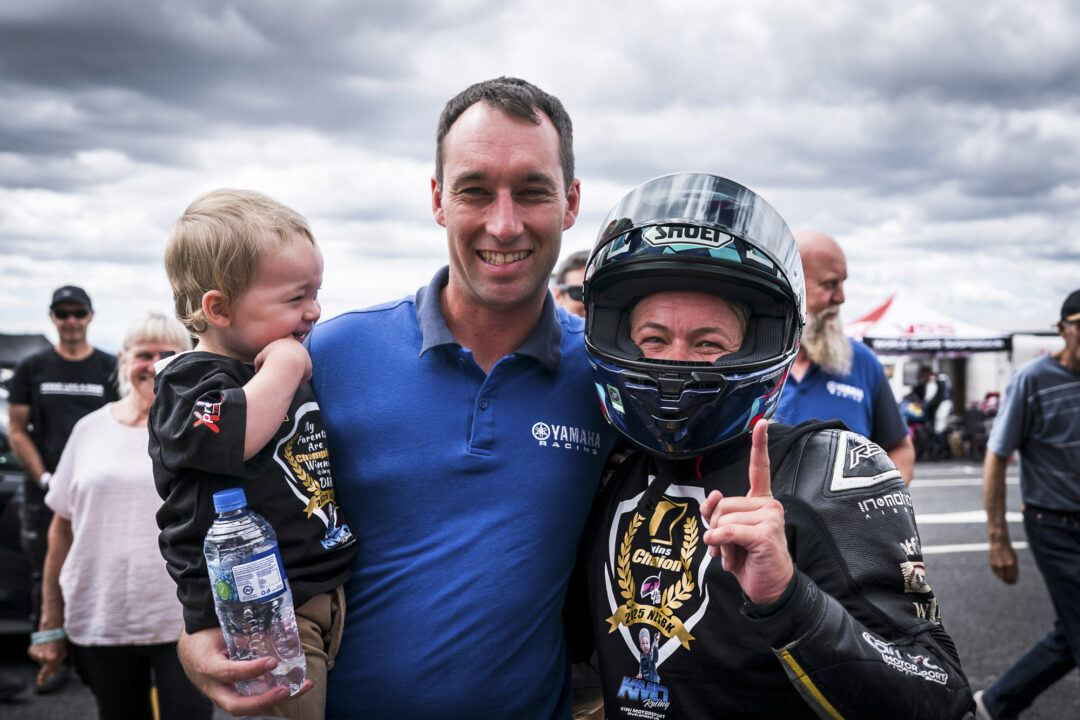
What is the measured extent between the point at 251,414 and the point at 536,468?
697 millimetres

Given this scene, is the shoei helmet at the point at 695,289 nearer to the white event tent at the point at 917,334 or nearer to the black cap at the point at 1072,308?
the black cap at the point at 1072,308

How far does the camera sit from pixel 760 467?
5.01ft

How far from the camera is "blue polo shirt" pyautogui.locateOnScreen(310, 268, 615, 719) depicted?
1.96m

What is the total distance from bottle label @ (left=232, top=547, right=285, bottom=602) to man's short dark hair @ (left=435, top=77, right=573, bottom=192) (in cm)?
117

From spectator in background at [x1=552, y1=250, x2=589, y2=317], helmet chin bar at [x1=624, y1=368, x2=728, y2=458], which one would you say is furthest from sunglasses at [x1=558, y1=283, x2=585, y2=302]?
helmet chin bar at [x1=624, y1=368, x2=728, y2=458]

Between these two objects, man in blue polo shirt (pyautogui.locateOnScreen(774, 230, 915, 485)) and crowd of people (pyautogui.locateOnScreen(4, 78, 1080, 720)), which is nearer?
crowd of people (pyautogui.locateOnScreen(4, 78, 1080, 720))

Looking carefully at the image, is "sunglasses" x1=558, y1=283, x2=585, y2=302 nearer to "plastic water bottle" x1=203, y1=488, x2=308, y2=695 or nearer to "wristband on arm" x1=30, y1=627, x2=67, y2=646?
"wristband on arm" x1=30, y1=627, x2=67, y2=646

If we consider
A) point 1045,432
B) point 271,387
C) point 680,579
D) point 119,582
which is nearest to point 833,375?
point 1045,432

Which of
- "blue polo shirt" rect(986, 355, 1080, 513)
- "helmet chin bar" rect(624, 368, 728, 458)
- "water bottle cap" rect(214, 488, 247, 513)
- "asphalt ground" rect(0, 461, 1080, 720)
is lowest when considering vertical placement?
"asphalt ground" rect(0, 461, 1080, 720)

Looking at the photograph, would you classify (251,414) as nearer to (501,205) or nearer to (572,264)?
(501,205)

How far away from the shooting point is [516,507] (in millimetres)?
2033

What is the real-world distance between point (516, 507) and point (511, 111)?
1.03 m

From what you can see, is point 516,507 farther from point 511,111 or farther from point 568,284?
point 568,284

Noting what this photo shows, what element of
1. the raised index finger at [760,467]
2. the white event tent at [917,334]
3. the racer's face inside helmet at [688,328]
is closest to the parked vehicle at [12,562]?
the racer's face inside helmet at [688,328]
